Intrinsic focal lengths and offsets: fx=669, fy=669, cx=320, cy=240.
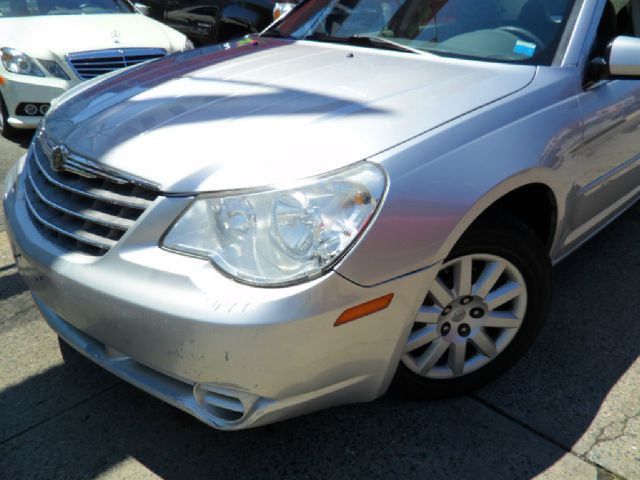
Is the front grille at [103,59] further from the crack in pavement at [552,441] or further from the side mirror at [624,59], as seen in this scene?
the crack in pavement at [552,441]

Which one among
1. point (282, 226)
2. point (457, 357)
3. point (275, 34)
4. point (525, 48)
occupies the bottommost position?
point (457, 357)

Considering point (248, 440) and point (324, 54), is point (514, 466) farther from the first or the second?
point (324, 54)

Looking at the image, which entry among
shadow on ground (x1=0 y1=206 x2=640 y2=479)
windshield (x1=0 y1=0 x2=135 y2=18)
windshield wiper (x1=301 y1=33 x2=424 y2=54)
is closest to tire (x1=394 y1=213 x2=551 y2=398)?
shadow on ground (x1=0 y1=206 x2=640 y2=479)

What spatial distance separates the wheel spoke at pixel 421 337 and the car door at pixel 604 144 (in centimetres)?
87

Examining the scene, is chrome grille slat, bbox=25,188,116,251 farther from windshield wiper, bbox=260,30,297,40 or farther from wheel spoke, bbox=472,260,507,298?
windshield wiper, bbox=260,30,297,40

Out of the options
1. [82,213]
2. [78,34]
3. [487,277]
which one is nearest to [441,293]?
[487,277]

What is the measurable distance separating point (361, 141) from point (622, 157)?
60.5 inches

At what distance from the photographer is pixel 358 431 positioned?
2348 mm

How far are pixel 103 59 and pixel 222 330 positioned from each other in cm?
447

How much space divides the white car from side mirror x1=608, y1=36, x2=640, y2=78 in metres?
4.23

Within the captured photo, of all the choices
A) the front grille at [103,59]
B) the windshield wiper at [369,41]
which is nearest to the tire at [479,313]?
the windshield wiper at [369,41]

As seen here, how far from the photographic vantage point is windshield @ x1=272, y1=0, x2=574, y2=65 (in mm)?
2705

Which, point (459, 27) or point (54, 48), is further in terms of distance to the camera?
point (54, 48)

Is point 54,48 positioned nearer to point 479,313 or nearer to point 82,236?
point 82,236
